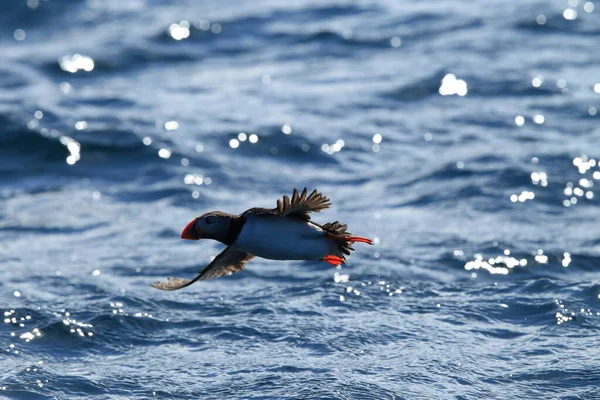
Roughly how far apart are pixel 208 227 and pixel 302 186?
597 centimetres

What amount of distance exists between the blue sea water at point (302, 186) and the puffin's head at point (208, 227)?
5.14 ft

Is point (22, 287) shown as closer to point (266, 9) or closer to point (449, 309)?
point (449, 309)

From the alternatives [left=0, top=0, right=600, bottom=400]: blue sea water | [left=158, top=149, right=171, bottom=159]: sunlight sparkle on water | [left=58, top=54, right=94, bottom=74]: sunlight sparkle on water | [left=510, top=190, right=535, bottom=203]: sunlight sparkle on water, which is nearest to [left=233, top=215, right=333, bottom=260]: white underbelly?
[left=0, top=0, right=600, bottom=400]: blue sea water

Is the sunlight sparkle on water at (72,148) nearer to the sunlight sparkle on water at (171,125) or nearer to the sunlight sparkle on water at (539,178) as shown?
the sunlight sparkle on water at (171,125)

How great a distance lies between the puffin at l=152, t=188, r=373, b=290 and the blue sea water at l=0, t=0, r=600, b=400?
136 centimetres

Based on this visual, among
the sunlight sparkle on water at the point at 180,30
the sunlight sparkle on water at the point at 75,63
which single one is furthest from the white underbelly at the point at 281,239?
the sunlight sparkle on water at the point at 180,30

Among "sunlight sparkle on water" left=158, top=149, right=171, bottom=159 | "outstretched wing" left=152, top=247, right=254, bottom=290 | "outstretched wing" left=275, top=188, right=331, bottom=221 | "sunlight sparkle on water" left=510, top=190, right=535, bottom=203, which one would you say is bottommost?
"outstretched wing" left=152, top=247, right=254, bottom=290

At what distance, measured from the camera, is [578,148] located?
469 inches

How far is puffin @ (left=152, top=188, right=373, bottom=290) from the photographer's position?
5617 mm

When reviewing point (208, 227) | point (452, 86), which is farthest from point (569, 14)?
point (208, 227)

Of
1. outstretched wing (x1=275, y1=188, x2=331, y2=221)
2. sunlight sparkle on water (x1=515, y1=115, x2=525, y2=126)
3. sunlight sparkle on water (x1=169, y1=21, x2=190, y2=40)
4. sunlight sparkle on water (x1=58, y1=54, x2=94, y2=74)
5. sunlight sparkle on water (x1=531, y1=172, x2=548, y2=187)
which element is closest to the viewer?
outstretched wing (x1=275, y1=188, x2=331, y2=221)

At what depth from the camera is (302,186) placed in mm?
11547

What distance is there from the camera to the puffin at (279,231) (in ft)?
18.4

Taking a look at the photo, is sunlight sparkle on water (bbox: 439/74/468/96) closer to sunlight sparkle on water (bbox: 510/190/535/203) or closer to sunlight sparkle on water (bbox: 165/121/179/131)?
sunlight sparkle on water (bbox: 510/190/535/203)
